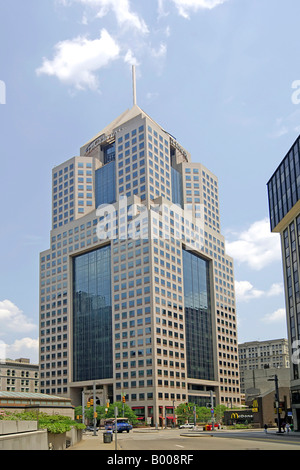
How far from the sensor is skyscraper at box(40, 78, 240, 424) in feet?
431

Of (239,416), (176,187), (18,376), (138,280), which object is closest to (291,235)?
(239,416)

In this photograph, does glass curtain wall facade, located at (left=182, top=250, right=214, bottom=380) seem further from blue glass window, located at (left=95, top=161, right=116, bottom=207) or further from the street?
the street

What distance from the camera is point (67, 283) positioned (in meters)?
152

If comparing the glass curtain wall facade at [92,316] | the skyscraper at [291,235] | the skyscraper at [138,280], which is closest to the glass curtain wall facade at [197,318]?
the skyscraper at [138,280]

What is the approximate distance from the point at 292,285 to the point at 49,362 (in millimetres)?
97464

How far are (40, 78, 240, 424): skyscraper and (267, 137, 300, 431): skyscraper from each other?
56.7 m

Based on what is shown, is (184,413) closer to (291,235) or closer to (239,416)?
(239,416)

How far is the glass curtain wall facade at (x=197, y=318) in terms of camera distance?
143625mm

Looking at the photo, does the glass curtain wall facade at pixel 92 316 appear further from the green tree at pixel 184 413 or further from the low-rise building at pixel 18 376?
the low-rise building at pixel 18 376

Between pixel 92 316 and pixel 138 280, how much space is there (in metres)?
20.4

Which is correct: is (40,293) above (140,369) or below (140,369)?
above
